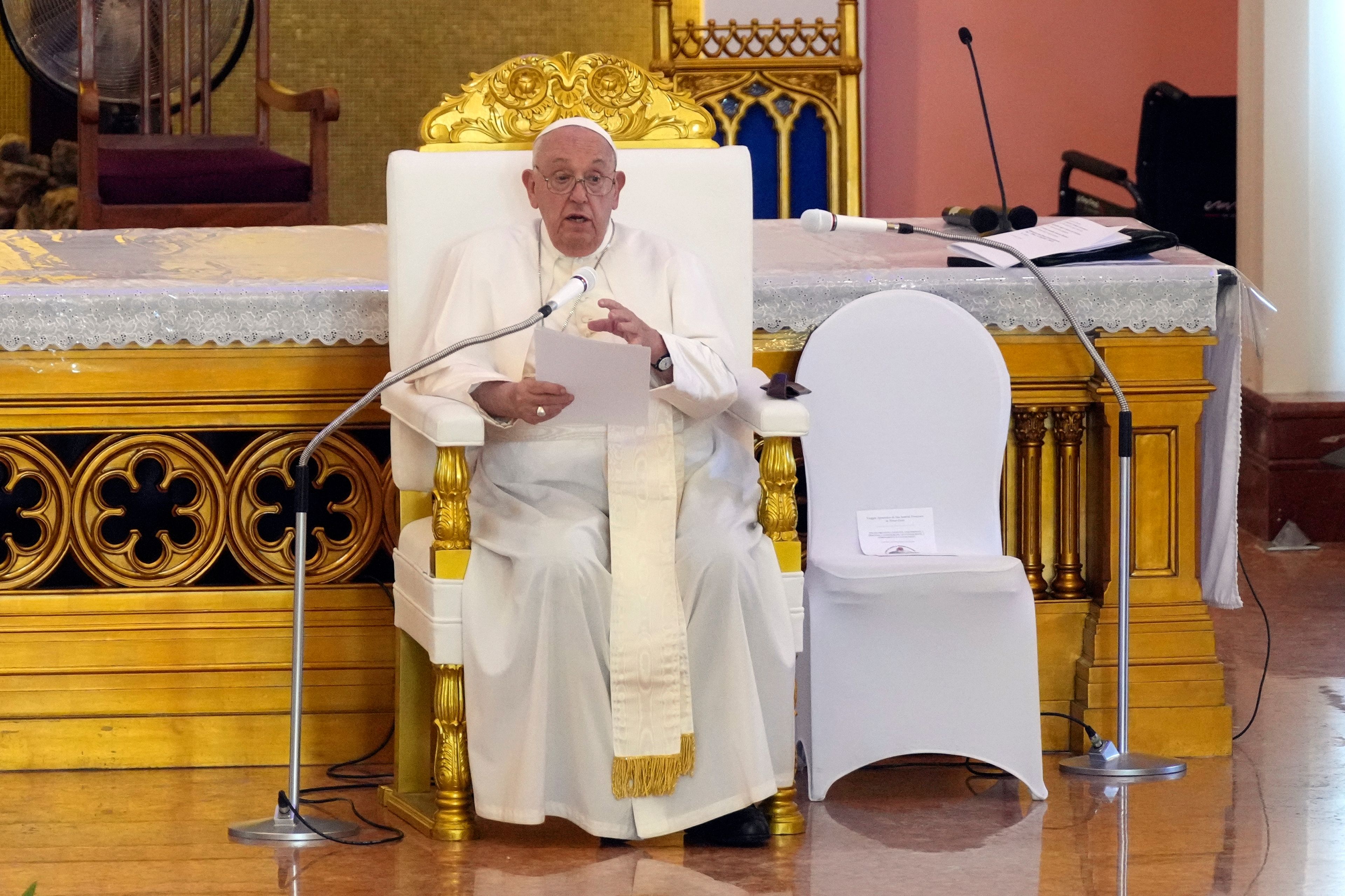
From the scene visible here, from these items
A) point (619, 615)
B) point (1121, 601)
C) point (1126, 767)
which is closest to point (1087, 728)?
point (1126, 767)

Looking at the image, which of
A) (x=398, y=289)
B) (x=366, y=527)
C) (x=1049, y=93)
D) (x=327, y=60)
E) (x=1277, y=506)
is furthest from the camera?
(x=327, y=60)

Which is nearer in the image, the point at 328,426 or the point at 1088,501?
the point at 328,426

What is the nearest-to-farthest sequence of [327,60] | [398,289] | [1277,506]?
[398,289]
[1277,506]
[327,60]

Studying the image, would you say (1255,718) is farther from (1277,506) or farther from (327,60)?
(327,60)

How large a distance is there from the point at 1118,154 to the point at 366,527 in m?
5.08

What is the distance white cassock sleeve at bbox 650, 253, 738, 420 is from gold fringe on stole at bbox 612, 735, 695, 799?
63cm

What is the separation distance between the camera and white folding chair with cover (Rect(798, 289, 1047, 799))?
3.75 meters

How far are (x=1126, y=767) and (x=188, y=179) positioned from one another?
363 cm

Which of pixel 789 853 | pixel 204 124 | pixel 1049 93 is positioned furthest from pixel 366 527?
pixel 1049 93

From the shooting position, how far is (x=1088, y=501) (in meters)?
4.19

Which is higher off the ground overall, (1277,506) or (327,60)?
(327,60)

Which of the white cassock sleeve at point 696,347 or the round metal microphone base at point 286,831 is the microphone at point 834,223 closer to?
the white cassock sleeve at point 696,347

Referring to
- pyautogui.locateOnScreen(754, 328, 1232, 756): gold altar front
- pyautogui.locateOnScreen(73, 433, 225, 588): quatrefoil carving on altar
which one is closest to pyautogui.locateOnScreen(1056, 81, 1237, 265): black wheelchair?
Answer: pyautogui.locateOnScreen(754, 328, 1232, 756): gold altar front

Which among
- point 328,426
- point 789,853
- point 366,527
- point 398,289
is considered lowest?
point 789,853
